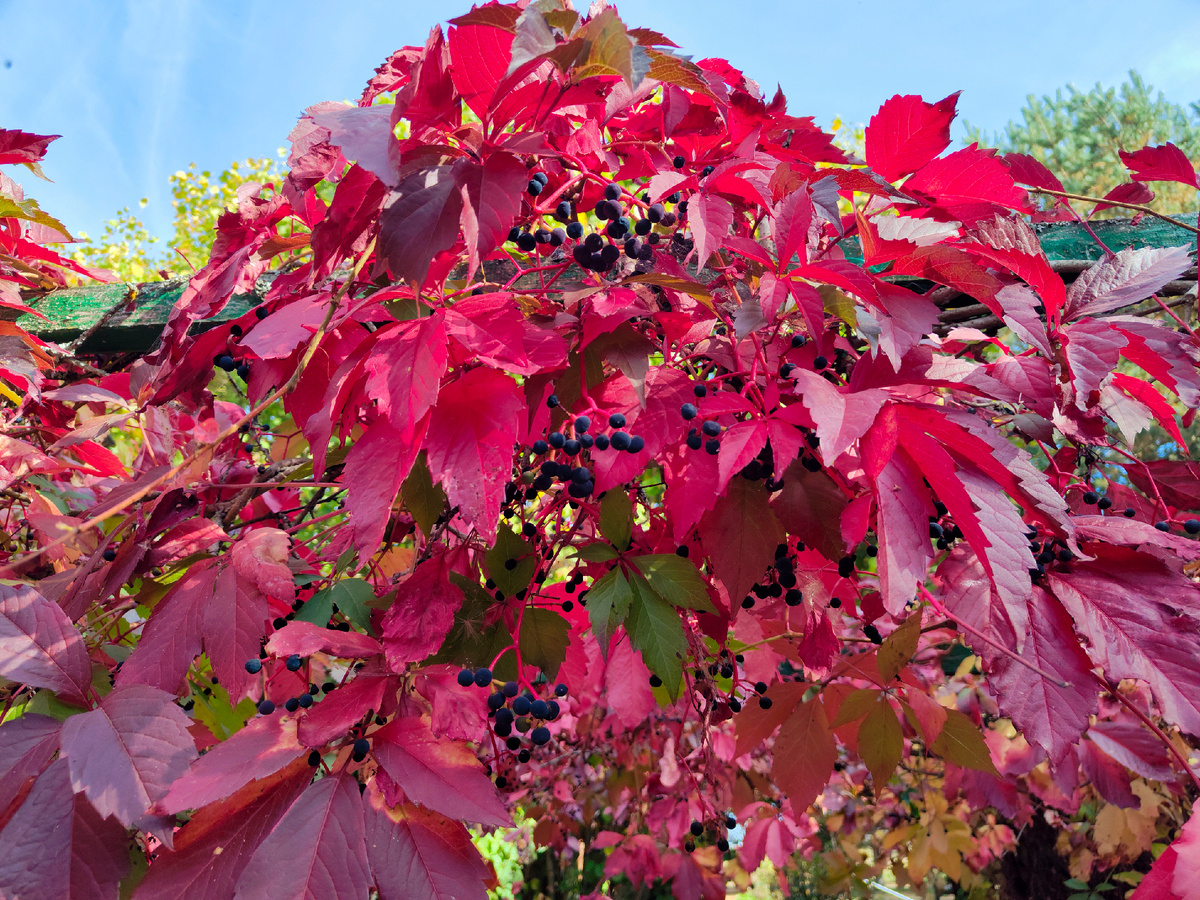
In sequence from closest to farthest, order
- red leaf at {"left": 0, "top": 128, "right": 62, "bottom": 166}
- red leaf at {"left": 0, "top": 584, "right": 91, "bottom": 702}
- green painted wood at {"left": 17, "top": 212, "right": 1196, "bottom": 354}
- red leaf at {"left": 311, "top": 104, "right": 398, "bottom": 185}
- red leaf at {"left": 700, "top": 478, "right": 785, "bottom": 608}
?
red leaf at {"left": 311, "top": 104, "right": 398, "bottom": 185}
red leaf at {"left": 0, "top": 584, "right": 91, "bottom": 702}
red leaf at {"left": 700, "top": 478, "right": 785, "bottom": 608}
red leaf at {"left": 0, "top": 128, "right": 62, "bottom": 166}
green painted wood at {"left": 17, "top": 212, "right": 1196, "bottom": 354}

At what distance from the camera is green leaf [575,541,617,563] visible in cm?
96

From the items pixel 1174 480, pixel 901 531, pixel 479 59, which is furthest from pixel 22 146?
pixel 1174 480

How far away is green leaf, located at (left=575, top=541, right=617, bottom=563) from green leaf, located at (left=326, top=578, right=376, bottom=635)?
1.03 ft

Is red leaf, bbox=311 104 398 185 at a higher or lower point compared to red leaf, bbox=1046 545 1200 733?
higher

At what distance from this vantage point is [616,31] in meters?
0.68

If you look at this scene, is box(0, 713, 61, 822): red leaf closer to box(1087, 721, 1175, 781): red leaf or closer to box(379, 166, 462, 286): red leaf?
box(379, 166, 462, 286): red leaf

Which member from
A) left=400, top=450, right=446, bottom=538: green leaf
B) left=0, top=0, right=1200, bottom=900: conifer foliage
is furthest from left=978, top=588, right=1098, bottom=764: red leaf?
left=400, top=450, right=446, bottom=538: green leaf

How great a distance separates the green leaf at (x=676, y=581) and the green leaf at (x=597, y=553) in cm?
4

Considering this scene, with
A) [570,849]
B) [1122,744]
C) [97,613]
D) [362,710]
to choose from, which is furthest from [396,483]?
[570,849]

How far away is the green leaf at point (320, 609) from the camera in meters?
0.96

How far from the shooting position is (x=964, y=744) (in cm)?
117

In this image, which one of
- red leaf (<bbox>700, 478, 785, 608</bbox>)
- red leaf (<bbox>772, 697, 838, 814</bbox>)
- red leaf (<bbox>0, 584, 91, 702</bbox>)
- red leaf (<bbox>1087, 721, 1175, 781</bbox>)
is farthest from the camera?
red leaf (<bbox>1087, 721, 1175, 781</bbox>)

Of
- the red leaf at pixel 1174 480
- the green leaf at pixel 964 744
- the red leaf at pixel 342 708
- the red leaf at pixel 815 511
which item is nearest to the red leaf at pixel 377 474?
the red leaf at pixel 342 708

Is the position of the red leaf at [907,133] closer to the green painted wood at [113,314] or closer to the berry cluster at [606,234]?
the berry cluster at [606,234]
